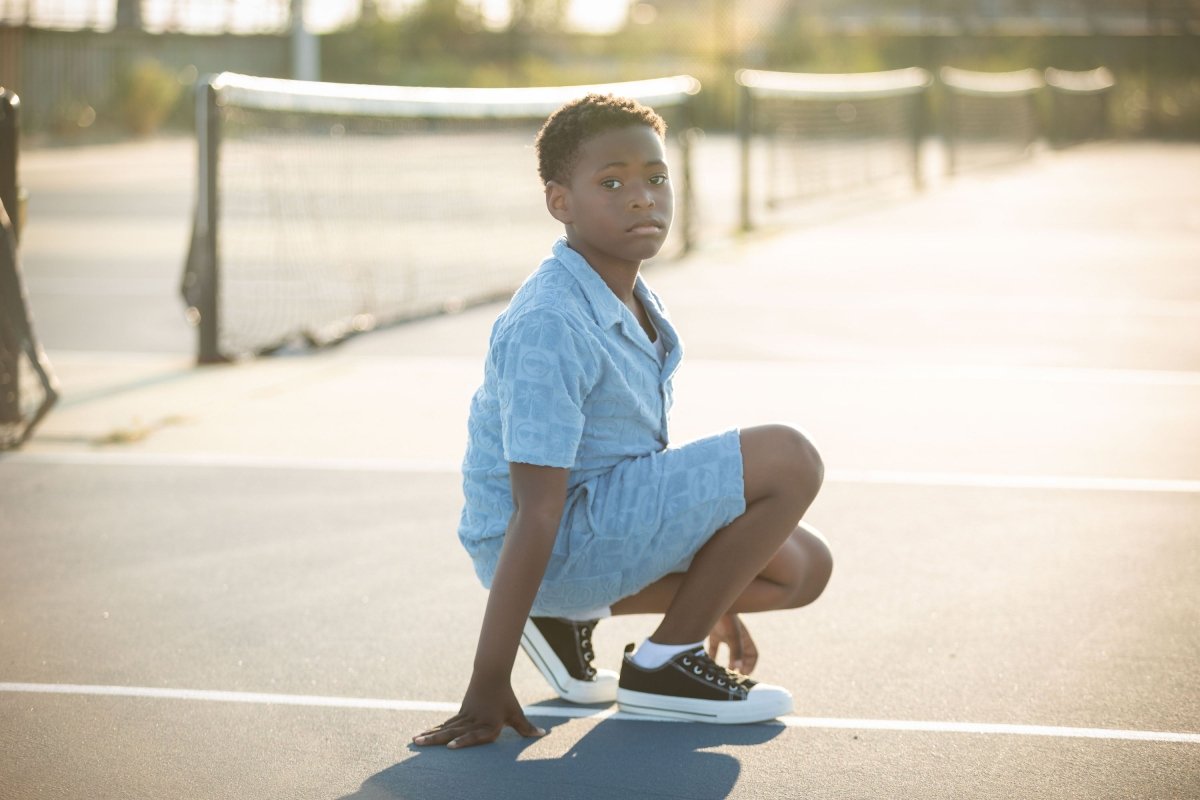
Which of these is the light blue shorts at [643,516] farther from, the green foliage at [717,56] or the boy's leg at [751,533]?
the green foliage at [717,56]

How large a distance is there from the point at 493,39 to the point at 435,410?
36690 millimetres

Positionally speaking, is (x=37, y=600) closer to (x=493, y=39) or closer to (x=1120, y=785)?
(x=1120, y=785)

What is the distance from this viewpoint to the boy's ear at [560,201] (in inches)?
149

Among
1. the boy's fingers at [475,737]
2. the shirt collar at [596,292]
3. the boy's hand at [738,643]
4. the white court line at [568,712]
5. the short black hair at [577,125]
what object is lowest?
the white court line at [568,712]

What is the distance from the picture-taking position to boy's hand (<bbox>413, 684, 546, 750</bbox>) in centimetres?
363

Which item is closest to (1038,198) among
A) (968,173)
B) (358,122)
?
(968,173)

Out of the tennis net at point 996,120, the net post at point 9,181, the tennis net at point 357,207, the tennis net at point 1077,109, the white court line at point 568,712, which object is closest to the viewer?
the white court line at point 568,712

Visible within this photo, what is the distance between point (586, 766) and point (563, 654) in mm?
404

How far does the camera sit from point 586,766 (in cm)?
366

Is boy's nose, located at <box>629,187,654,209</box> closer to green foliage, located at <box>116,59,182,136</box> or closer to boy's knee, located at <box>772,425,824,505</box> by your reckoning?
boy's knee, located at <box>772,425,824,505</box>

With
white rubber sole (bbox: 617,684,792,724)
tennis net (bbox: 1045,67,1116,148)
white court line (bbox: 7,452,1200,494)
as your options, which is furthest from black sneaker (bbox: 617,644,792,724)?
tennis net (bbox: 1045,67,1116,148)

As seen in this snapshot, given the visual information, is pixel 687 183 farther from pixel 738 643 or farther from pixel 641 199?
pixel 641 199

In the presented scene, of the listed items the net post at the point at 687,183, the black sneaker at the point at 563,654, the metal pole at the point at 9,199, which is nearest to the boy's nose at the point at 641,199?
the black sneaker at the point at 563,654

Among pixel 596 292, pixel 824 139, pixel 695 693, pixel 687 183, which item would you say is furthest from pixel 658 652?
pixel 824 139
